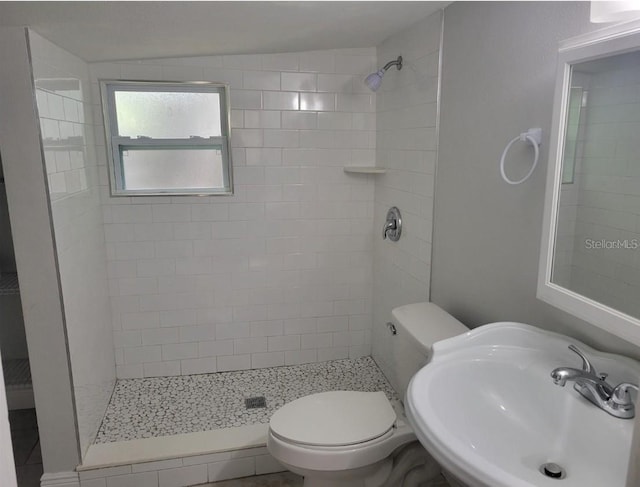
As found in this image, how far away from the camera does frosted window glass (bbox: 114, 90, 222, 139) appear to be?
2.77 meters

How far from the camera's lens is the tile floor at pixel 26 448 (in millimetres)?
2275

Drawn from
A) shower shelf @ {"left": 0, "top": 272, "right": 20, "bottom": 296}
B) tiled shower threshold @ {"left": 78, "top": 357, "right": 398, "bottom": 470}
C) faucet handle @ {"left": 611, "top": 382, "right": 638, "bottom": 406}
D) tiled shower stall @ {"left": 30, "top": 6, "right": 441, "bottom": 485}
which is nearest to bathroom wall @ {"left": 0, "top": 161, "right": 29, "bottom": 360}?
shower shelf @ {"left": 0, "top": 272, "right": 20, "bottom": 296}

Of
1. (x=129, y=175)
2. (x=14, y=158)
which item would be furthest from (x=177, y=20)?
(x=129, y=175)

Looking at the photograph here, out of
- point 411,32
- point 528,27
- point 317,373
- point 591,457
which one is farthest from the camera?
point 317,373

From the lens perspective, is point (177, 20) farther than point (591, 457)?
Yes

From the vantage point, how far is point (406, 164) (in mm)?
2559

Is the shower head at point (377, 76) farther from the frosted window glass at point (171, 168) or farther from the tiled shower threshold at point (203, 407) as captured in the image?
the tiled shower threshold at point (203, 407)

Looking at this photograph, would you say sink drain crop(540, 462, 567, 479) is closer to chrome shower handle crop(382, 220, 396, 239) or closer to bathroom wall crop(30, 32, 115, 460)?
chrome shower handle crop(382, 220, 396, 239)

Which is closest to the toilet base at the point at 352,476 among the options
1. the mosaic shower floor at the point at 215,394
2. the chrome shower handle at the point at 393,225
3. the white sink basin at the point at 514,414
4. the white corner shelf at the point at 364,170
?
the white sink basin at the point at 514,414

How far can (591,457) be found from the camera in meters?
1.17

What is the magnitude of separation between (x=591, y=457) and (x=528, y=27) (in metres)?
1.29

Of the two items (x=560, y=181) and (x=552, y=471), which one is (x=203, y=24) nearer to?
(x=560, y=181)

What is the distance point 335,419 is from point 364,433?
134 mm

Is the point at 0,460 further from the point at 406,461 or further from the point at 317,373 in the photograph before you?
the point at 317,373
